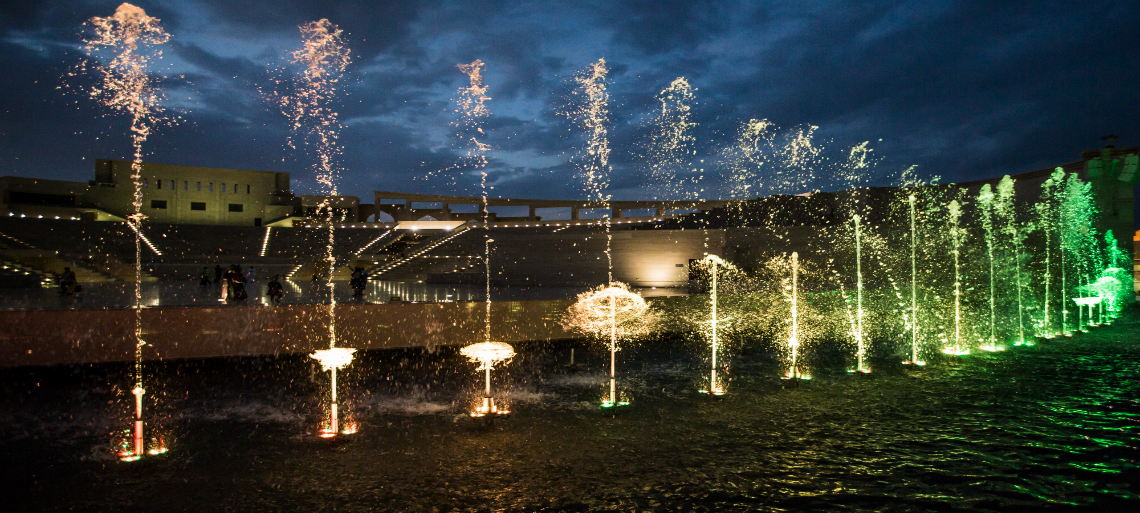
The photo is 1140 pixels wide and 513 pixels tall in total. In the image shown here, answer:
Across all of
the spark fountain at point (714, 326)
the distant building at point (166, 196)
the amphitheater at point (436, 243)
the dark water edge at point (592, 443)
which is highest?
the distant building at point (166, 196)

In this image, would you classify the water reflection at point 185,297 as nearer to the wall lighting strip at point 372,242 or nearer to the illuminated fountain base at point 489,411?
the illuminated fountain base at point 489,411

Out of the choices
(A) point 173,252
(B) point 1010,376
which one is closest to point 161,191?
(A) point 173,252

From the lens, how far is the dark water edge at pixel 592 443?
4.73m

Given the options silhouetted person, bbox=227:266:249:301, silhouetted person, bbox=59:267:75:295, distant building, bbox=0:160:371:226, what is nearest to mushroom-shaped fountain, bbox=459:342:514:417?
silhouetted person, bbox=227:266:249:301

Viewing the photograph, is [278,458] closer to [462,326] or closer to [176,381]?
[176,381]

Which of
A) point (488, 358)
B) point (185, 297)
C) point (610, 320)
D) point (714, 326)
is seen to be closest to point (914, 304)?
point (714, 326)

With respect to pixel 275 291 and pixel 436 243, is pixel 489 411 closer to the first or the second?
pixel 275 291

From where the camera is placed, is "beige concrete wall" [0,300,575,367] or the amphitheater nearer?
"beige concrete wall" [0,300,575,367]

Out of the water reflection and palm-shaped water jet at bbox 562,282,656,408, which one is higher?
the water reflection

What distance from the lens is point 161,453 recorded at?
5879mm

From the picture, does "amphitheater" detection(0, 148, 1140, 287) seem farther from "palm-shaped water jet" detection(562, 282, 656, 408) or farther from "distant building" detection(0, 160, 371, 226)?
"palm-shaped water jet" detection(562, 282, 656, 408)

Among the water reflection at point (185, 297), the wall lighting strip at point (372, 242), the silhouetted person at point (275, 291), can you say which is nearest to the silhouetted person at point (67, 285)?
the water reflection at point (185, 297)

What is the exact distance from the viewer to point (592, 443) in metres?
6.19

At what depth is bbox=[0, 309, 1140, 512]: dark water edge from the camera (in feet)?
15.5
